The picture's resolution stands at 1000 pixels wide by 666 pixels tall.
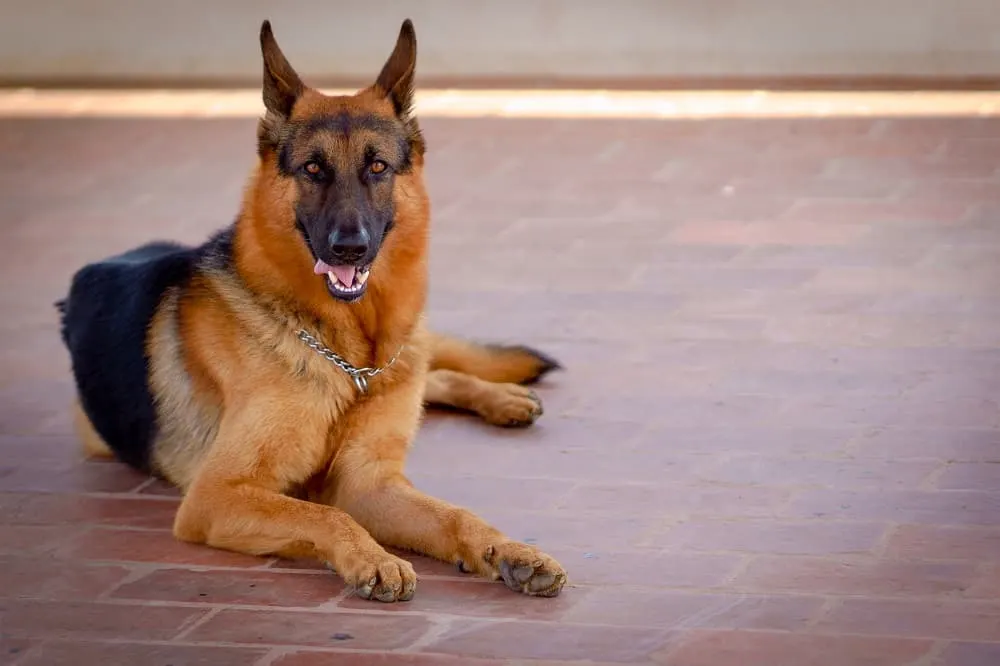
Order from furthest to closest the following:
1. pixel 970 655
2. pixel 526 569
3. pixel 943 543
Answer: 1. pixel 943 543
2. pixel 526 569
3. pixel 970 655

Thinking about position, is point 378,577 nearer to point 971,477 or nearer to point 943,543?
point 943,543

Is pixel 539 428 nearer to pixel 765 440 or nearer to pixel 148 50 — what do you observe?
pixel 765 440

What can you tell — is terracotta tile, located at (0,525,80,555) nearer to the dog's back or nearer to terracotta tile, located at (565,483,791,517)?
the dog's back

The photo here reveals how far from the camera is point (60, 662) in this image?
3.72 m

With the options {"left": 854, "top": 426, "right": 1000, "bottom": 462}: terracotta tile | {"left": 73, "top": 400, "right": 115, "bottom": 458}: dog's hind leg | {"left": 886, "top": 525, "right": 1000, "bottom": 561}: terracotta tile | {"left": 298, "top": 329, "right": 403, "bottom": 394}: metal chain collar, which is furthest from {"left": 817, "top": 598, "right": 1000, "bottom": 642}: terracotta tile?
{"left": 73, "top": 400, "right": 115, "bottom": 458}: dog's hind leg

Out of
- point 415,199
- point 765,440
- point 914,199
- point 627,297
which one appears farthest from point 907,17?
point 415,199

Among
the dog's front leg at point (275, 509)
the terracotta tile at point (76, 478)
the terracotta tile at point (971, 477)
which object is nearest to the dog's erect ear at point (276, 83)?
the dog's front leg at point (275, 509)

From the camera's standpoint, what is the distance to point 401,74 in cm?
470

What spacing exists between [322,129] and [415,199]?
0.34 meters

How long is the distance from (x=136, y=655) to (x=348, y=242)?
125 cm

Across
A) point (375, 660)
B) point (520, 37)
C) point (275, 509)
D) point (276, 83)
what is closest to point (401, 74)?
point (276, 83)

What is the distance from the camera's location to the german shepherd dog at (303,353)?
14.3 feet

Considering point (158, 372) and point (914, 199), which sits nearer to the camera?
point (158, 372)

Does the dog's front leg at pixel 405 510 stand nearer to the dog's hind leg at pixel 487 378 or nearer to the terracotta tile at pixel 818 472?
the dog's hind leg at pixel 487 378
